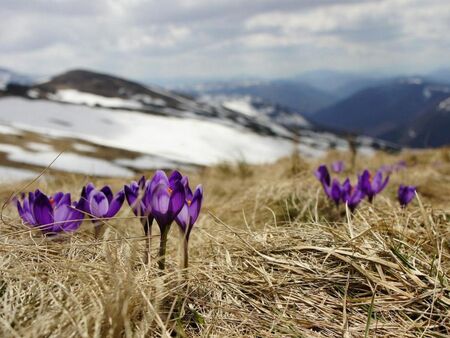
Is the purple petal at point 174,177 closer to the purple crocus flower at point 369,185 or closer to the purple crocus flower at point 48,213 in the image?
the purple crocus flower at point 48,213

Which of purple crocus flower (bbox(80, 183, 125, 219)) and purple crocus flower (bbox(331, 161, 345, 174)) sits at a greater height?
purple crocus flower (bbox(80, 183, 125, 219))

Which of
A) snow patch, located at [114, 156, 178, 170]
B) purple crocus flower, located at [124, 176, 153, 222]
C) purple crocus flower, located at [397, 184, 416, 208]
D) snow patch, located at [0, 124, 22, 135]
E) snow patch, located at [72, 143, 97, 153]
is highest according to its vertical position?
purple crocus flower, located at [124, 176, 153, 222]

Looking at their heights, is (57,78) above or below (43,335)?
Result: above

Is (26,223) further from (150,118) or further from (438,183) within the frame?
(150,118)

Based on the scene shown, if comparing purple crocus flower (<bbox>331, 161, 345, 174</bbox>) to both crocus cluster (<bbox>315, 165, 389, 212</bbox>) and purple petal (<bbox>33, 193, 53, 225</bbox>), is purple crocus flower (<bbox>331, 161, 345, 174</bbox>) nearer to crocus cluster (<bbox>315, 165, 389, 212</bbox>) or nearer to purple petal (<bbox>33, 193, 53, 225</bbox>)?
crocus cluster (<bbox>315, 165, 389, 212</bbox>)

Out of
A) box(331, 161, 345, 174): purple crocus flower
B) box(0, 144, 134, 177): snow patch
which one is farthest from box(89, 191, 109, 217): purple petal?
box(0, 144, 134, 177): snow patch

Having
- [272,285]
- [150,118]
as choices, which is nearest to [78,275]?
[272,285]

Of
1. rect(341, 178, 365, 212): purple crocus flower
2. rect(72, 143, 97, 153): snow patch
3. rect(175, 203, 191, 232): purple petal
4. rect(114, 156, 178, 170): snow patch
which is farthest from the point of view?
rect(72, 143, 97, 153): snow patch

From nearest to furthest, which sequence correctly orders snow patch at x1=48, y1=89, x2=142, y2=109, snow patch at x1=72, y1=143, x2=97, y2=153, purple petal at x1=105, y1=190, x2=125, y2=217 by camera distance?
purple petal at x1=105, y1=190, x2=125, y2=217, snow patch at x1=72, y1=143, x2=97, y2=153, snow patch at x1=48, y1=89, x2=142, y2=109

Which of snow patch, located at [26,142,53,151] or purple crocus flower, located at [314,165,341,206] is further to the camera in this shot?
snow patch, located at [26,142,53,151]
